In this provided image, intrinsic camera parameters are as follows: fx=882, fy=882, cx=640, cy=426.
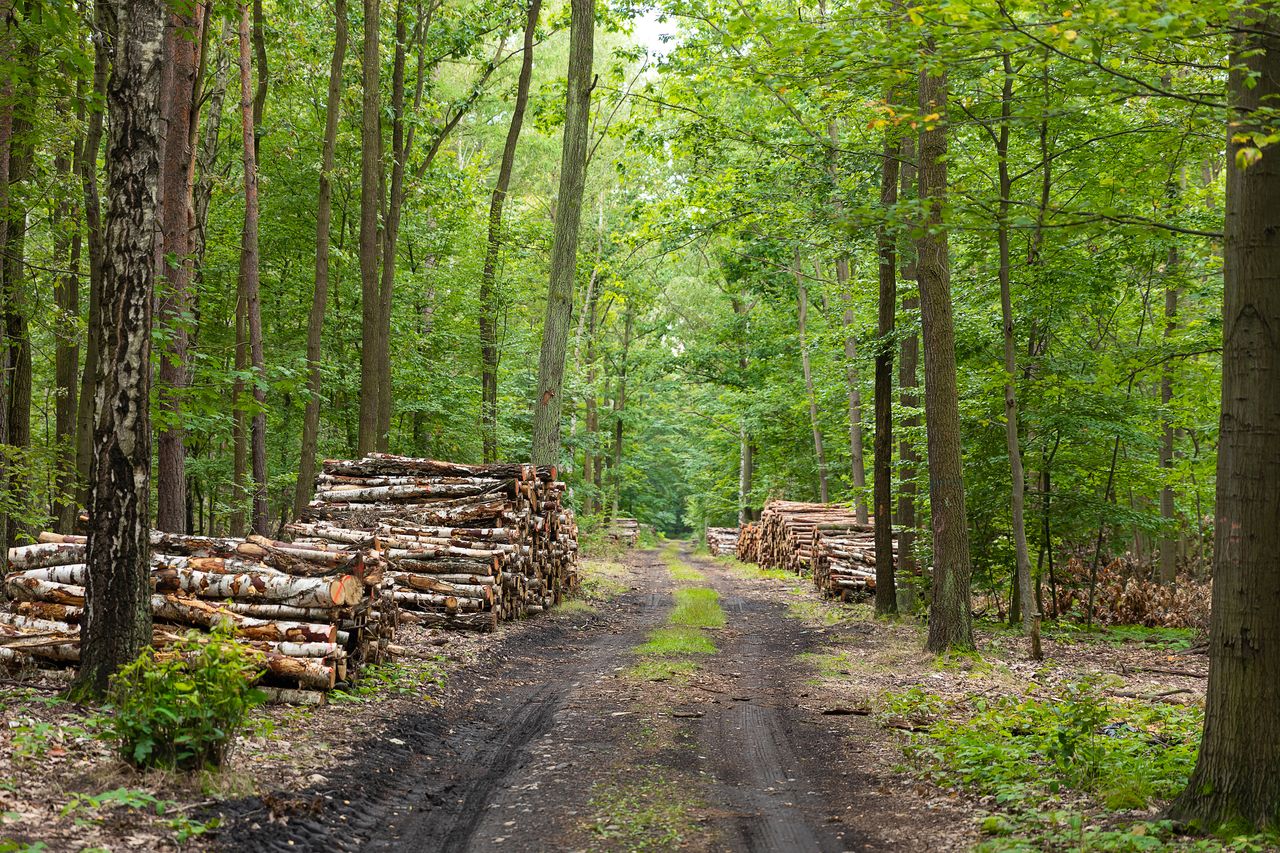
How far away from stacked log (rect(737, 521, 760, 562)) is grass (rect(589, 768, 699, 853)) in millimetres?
24975

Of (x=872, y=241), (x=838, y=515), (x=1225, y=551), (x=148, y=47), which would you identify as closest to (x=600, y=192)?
(x=838, y=515)

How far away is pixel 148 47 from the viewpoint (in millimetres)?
6082

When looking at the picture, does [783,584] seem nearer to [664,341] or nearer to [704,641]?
[704,641]

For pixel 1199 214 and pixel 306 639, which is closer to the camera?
pixel 306 639

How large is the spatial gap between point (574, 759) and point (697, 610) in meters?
10.2

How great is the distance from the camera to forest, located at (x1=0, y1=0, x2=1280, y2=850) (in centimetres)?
558

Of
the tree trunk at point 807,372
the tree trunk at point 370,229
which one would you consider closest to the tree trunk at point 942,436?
the tree trunk at point 370,229

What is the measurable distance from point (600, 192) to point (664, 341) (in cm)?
808

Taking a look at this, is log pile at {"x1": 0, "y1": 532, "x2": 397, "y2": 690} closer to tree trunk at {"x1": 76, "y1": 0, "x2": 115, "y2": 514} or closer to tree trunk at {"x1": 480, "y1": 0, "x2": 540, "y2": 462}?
tree trunk at {"x1": 76, "y1": 0, "x2": 115, "y2": 514}

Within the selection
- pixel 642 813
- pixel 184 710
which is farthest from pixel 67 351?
pixel 642 813

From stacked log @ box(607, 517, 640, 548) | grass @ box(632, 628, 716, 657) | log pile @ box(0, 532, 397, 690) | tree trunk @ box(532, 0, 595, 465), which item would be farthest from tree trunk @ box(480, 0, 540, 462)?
log pile @ box(0, 532, 397, 690)

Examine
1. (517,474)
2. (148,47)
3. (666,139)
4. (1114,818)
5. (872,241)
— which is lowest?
(1114,818)

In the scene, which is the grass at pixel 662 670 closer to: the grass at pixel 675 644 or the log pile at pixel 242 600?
the grass at pixel 675 644

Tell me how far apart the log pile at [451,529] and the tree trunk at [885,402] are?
573 centimetres
